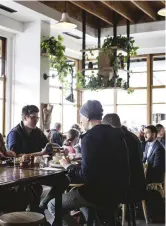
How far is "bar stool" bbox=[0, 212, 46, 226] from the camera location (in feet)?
9.07

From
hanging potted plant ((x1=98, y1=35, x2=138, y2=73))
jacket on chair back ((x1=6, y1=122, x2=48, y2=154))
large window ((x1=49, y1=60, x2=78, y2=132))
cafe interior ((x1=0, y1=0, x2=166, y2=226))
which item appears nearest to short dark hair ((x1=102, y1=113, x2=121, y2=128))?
cafe interior ((x1=0, y1=0, x2=166, y2=226))

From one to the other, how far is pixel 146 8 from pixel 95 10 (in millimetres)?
1000

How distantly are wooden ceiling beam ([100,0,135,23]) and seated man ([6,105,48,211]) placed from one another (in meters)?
3.21

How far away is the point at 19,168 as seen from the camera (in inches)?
138

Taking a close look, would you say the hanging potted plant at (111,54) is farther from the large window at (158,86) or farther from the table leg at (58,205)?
the table leg at (58,205)

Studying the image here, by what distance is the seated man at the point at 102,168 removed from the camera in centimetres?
301

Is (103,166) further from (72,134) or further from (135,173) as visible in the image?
(72,134)

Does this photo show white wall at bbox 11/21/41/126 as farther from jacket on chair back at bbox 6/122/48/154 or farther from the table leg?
the table leg

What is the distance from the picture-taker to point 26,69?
751 cm

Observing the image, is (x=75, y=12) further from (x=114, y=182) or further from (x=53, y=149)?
(x=114, y=182)

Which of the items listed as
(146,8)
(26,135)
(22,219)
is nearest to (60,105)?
(146,8)

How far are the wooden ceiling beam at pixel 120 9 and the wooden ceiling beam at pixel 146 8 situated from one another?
0.44 metres

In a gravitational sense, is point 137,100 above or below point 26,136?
above

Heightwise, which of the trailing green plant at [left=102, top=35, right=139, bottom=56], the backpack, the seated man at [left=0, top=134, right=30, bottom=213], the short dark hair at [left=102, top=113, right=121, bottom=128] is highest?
the trailing green plant at [left=102, top=35, right=139, bottom=56]
